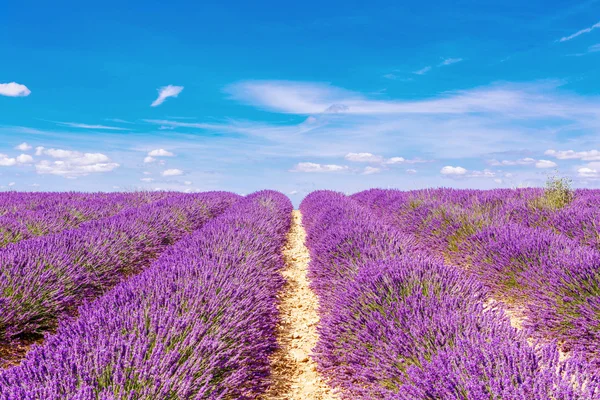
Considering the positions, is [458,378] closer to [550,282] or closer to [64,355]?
[64,355]

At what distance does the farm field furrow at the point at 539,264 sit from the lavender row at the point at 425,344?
0.91 meters

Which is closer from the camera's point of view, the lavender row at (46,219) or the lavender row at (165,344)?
the lavender row at (165,344)

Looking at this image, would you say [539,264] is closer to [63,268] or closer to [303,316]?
[303,316]

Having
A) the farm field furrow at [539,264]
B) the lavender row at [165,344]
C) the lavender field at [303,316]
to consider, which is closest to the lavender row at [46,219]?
the lavender field at [303,316]

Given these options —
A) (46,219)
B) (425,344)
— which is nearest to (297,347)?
(425,344)

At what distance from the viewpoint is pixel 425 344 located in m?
2.21

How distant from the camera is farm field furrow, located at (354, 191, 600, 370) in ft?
11.1

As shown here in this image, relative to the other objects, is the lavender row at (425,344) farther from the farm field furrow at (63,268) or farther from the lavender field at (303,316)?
the farm field furrow at (63,268)

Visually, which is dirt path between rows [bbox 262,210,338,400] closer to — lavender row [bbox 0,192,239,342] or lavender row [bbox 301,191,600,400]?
lavender row [bbox 301,191,600,400]

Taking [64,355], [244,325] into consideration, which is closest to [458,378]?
[244,325]

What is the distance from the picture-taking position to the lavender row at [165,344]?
1720 millimetres

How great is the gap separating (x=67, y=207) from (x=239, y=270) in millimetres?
6909

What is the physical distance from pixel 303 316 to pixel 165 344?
2257 mm

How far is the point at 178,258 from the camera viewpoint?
383 cm
